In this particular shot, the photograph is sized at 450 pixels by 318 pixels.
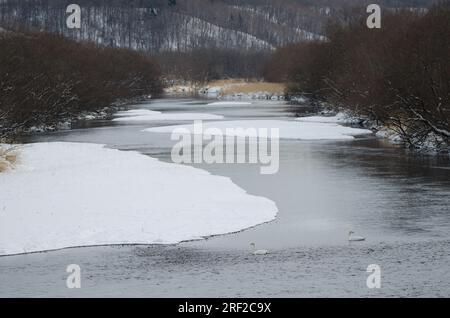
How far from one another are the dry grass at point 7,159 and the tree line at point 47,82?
5569 mm

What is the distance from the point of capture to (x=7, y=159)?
32.6 meters

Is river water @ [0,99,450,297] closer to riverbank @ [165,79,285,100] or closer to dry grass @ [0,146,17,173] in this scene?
dry grass @ [0,146,17,173]

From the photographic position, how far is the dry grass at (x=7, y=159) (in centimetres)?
3112

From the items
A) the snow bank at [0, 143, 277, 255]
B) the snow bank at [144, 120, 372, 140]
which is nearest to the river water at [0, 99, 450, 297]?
the snow bank at [0, 143, 277, 255]

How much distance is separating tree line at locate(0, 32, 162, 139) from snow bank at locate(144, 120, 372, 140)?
7801 millimetres

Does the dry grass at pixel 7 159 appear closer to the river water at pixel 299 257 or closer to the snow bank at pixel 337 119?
the river water at pixel 299 257

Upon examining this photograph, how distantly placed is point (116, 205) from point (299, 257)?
729 cm

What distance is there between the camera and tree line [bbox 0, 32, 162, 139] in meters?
43.6

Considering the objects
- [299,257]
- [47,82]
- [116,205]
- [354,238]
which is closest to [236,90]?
[47,82]

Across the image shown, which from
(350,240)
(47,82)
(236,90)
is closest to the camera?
(350,240)

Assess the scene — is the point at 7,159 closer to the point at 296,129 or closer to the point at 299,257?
the point at 299,257

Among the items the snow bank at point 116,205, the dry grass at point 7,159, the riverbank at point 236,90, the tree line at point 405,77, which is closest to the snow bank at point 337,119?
the tree line at point 405,77
